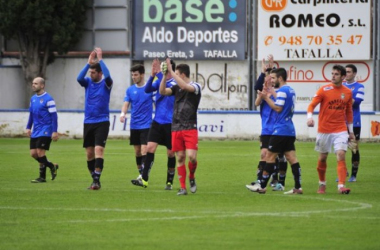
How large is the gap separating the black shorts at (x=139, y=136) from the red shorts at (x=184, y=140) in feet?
10.1

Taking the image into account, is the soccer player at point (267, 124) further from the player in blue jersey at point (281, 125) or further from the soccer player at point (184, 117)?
the soccer player at point (184, 117)

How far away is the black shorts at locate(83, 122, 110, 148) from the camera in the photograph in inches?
707

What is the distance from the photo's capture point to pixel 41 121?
67.1 feet

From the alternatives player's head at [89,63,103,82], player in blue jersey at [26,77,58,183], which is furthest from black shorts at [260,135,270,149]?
player in blue jersey at [26,77,58,183]

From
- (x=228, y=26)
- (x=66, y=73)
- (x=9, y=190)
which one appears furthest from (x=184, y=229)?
(x=66, y=73)

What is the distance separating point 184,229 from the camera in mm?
12195

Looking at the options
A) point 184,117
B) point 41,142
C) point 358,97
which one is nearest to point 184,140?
point 184,117

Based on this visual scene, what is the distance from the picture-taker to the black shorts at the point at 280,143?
16.5 m

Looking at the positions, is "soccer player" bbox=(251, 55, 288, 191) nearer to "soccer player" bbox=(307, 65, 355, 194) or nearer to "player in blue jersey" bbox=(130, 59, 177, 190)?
"soccer player" bbox=(307, 65, 355, 194)

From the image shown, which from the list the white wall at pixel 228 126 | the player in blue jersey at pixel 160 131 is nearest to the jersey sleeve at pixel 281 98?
the player in blue jersey at pixel 160 131

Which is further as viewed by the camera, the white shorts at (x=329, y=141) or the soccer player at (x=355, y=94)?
the soccer player at (x=355, y=94)

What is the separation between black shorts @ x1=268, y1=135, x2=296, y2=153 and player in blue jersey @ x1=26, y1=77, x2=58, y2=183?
5.34m

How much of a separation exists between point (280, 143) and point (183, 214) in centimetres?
329

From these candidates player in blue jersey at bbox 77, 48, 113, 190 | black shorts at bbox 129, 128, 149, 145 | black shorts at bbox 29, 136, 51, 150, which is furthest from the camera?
black shorts at bbox 29, 136, 51, 150
